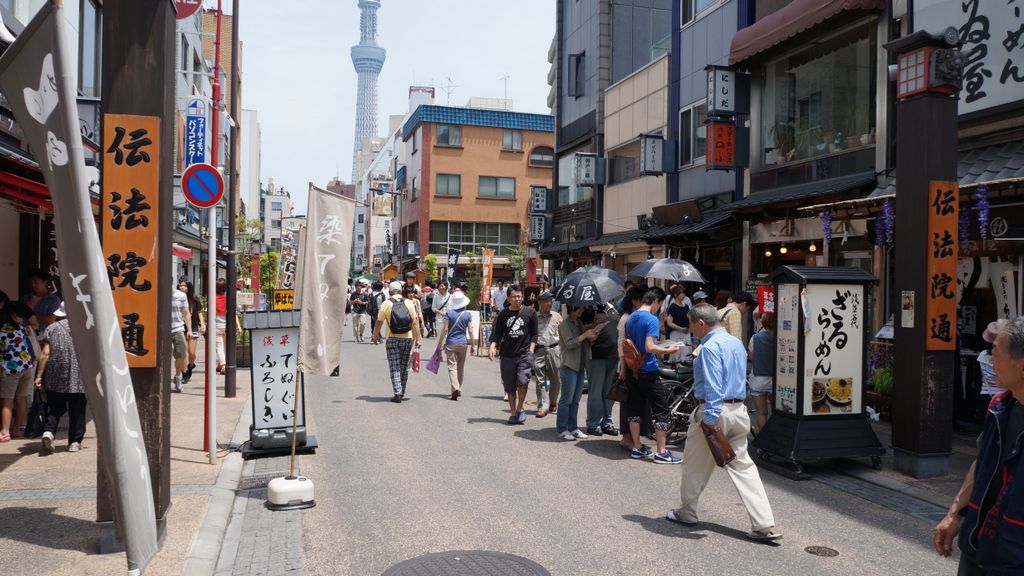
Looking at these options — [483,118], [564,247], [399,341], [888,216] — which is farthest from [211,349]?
[483,118]

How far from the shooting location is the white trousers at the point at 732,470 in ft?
20.2

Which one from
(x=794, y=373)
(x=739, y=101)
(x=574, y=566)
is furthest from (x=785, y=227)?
(x=574, y=566)

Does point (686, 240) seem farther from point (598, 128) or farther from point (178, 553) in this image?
point (178, 553)

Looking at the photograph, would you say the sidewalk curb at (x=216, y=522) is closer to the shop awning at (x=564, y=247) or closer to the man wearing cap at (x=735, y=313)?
the man wearing cap at (x=735, y=313)

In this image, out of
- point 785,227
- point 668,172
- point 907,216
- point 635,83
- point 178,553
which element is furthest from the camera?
point 635,83

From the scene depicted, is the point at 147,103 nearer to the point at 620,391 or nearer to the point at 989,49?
the point at 620,391

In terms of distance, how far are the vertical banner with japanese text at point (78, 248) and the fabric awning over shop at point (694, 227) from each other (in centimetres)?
1546

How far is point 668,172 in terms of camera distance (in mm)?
21641

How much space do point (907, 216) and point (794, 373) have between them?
2102 millimetres

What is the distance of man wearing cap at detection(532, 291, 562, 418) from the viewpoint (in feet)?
37.6

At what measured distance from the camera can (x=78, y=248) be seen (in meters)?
3.49

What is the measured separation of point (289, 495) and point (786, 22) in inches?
508

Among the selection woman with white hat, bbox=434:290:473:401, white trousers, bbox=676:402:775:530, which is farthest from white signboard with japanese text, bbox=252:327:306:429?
white trousers, bbox=676:402:775:530

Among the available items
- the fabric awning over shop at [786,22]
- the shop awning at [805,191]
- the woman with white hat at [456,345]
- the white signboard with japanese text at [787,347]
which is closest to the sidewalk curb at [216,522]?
the woman with white hat at [456,345]
